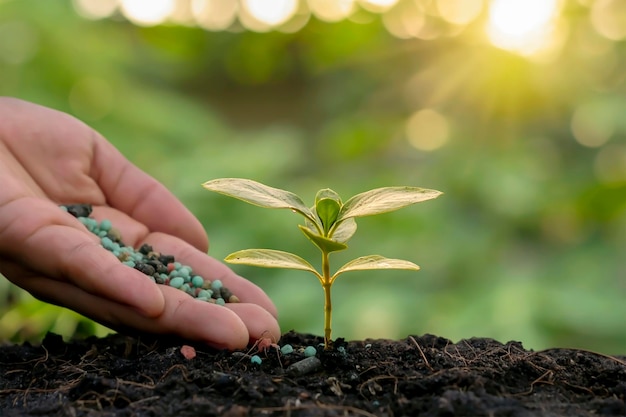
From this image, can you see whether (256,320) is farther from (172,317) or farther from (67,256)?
(67,256)

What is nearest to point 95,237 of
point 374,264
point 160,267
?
point 160,267

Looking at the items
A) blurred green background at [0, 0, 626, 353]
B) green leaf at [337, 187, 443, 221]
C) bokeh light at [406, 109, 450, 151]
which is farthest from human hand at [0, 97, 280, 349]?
bokeh light at [406, 109, 450, 151]

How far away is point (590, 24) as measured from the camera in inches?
131

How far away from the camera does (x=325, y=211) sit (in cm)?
88

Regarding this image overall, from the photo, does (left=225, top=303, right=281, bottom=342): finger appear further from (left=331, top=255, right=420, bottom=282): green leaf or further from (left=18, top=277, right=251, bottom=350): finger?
(left=331, top=255, right=420, bottom=282): green leaf

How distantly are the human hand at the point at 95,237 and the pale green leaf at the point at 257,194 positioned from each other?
191 mm

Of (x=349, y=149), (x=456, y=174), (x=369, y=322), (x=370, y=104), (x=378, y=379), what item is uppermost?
(x=370, y=104)

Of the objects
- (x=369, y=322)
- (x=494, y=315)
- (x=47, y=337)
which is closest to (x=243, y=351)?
(x=47, y=337)

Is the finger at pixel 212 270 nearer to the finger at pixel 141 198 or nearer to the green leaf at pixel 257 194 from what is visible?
the finger at pixel 141 198

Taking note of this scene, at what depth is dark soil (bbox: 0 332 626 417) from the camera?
0.71 m

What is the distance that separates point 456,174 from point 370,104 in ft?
3.71

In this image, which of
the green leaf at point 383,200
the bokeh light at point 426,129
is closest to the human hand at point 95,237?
→ the green leaf at point 383,200

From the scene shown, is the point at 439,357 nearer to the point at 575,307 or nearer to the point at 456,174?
the point at 575,307

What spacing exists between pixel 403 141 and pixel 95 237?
2.65m
